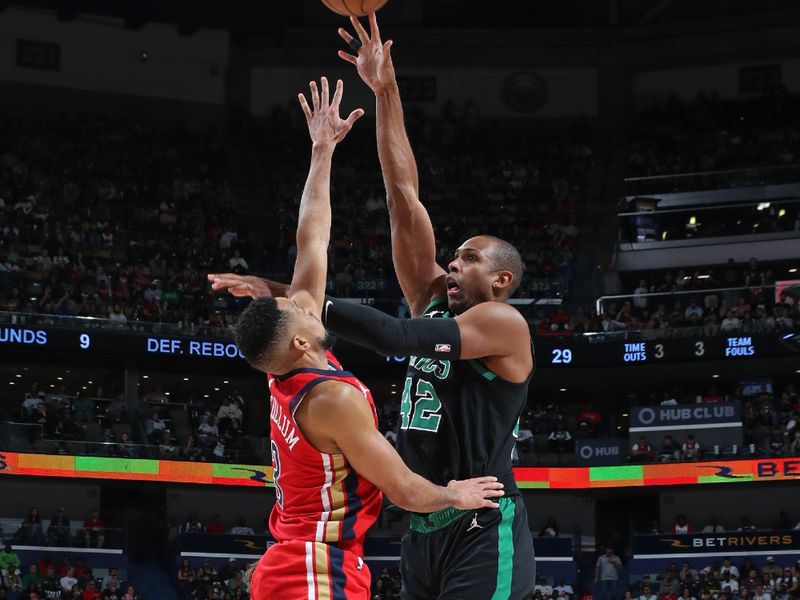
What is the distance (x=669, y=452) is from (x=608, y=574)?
352cm

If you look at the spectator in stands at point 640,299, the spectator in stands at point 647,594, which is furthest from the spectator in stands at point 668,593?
the spectator in stands at point 640,299

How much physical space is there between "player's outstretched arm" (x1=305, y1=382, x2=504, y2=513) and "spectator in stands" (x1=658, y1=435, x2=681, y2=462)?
2221 cm

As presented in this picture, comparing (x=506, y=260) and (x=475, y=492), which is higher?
→ (x=506, y=260)

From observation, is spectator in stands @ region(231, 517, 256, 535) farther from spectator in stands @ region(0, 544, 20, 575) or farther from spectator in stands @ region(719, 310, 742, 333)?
spectator in stands @ region(719, 310, 742, 333)

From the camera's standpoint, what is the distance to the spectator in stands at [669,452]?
2620 centimetres

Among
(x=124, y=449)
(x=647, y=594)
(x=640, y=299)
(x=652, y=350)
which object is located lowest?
(x=647, y=594)

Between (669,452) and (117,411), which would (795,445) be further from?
(117,411)

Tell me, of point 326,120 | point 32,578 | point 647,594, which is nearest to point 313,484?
point 326,120

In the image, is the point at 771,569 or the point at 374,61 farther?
the point at 771,569

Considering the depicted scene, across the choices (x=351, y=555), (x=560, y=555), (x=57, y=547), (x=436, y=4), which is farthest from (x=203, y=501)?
(x=351, y=555)

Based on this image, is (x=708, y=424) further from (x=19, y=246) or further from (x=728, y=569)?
(x=19, y=246)

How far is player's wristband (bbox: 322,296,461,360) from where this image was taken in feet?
15.9

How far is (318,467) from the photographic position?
5.00 meters

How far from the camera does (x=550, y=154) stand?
35.2 m
